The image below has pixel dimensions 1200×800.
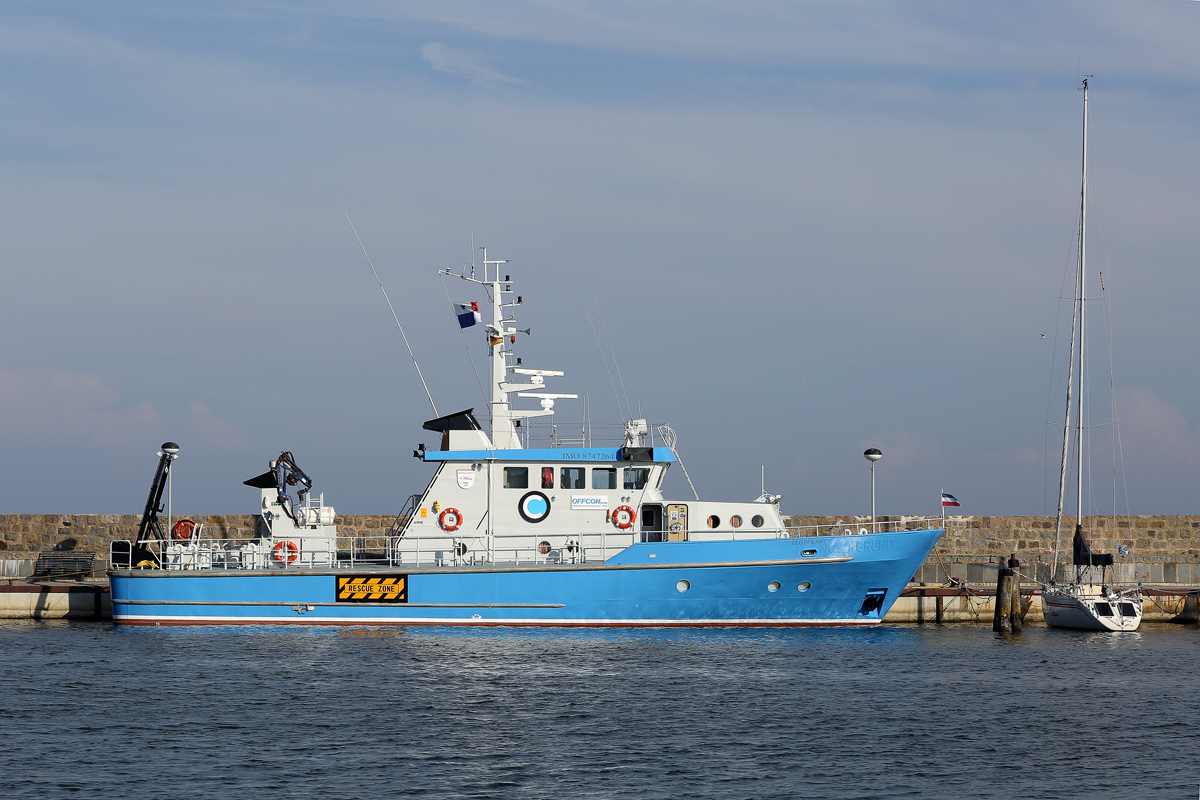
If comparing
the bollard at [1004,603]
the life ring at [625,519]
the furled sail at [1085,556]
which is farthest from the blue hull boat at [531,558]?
the furled sail at [1085,556]

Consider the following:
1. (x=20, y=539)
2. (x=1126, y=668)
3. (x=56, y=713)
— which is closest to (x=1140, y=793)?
(x=1126, y=668)

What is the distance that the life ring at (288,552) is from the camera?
25.0 meters

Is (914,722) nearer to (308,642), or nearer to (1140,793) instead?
(1140,793)

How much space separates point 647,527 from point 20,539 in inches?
716

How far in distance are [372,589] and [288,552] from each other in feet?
7.80

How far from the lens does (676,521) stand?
24.2 meters

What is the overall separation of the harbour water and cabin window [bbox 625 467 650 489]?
3.22 meters

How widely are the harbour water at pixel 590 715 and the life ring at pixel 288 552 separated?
1626 millimetres

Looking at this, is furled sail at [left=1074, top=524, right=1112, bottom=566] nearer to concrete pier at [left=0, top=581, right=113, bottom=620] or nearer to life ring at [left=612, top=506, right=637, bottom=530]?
Answer: life ring at [left=612, top=506, right=637, bottom=530]

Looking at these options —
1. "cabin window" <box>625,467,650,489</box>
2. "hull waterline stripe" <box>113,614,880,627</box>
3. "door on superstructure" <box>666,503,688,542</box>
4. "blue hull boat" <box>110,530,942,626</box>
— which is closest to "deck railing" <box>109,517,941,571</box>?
"door on superstructure" <box>666,503,688,542</box>

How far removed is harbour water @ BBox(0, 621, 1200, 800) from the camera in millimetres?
13720

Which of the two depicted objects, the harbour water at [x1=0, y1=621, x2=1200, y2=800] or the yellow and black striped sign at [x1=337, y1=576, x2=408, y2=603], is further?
the yellow and black striped sign at [x1=337, y1=576, x2=408, y2=603]

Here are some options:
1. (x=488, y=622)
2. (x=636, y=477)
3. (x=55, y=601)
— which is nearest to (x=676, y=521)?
(x=636, y=477)

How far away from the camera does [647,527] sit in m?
24.6
